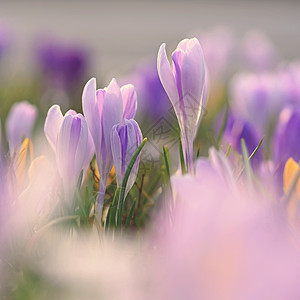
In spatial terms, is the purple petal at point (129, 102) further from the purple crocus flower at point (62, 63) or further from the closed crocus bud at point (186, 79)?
the purple crocus flower at point (62, 63)

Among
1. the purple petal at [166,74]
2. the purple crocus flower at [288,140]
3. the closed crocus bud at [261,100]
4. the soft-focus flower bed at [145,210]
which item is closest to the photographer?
the soft-focus flower bed at [145,210]

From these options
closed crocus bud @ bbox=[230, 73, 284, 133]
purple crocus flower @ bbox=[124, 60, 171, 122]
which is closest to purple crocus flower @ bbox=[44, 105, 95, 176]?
closed crocus bud @ bbox=[230, 73, 284, 133]

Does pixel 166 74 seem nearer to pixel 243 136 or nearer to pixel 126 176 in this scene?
pixel 126 176

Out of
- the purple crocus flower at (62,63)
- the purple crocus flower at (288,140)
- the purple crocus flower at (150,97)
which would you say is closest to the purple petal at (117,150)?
the purple crocus flower at (288,140)

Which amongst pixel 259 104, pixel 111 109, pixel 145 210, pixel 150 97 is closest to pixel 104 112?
pixel 111 109

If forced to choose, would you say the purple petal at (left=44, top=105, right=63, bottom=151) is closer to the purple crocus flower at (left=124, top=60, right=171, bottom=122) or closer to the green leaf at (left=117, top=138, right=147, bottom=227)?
the green leaf at (left=117, top=138, right=147, bottom=227)

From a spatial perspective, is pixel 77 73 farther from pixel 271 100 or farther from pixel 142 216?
pixel 142 216
